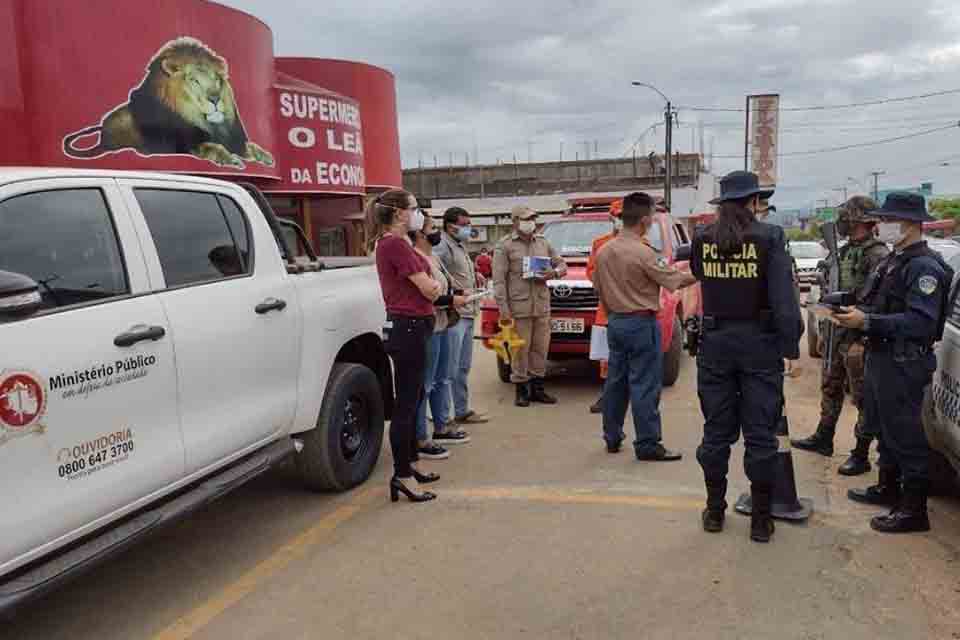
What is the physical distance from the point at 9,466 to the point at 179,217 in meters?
1.45

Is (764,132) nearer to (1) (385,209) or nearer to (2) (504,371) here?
(2) (504,371)

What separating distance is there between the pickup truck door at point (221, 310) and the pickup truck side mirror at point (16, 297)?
0.72 metres

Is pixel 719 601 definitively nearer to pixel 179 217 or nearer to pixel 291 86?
pixel 179 217

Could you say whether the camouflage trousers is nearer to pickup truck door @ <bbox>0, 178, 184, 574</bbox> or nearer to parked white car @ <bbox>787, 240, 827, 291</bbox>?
pickup truck door @ <bbox>0, 178, 184, 574</bbox>

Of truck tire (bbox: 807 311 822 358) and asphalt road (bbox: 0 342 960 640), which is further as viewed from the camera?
truck tire (bbox: 807 311 822 358)

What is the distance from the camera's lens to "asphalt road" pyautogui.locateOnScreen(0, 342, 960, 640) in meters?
3.13

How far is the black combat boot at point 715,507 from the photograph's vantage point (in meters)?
3.98

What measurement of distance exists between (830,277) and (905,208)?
132 centimetres

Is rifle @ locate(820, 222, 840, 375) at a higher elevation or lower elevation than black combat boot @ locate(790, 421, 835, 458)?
higher

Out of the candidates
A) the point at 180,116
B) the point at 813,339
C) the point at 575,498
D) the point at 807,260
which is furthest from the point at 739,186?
the point at 807,260

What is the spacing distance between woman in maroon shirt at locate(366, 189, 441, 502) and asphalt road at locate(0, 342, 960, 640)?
1.69ft

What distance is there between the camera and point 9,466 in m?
2.40

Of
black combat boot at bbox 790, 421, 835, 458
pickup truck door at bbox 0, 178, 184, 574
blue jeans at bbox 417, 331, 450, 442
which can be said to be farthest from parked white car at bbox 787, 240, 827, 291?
pickup truck door at bbox 0, 178, 184, 574

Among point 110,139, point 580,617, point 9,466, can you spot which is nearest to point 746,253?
point 580,617
